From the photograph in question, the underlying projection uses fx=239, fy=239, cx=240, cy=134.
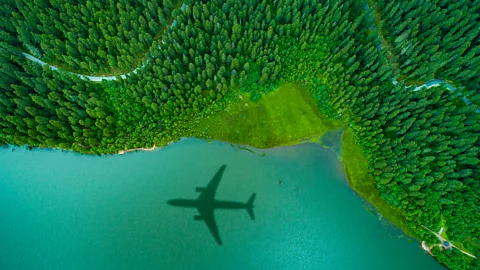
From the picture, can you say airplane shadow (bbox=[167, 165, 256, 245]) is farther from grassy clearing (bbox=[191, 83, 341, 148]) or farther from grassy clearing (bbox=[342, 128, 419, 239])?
grassy clearing (bbox=[342, 128, 419, 239])

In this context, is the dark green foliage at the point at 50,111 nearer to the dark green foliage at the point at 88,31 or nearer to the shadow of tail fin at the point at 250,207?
the dark green foliage at the point at 88,31

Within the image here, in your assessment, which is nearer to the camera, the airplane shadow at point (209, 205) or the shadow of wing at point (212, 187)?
the airplane shadow at point (209, 205)

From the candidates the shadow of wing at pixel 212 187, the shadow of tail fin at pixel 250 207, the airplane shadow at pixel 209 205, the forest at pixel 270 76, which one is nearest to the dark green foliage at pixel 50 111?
Result: the forest at pixel 270 76

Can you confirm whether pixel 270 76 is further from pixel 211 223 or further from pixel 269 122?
pixel 211 223

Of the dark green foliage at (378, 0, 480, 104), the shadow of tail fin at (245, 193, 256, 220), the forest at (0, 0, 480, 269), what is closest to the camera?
the forest at (0, 0, 480, 269)

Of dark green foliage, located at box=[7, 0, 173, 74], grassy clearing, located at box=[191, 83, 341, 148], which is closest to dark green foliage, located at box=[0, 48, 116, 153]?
dark green foliage, located at box=[7, 0, 173, 74]

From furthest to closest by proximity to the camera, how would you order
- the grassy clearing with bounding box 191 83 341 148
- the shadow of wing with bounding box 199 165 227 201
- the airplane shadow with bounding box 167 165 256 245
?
the grassy clearing with bounding box 191 83 341 148 → the shadow of wing with bounding box 199 165 227 201 → the airplane shadow with bounding box 167 165 256 245

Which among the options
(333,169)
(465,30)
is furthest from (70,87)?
(465,30)

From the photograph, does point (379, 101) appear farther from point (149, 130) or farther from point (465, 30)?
point (149, 130)
